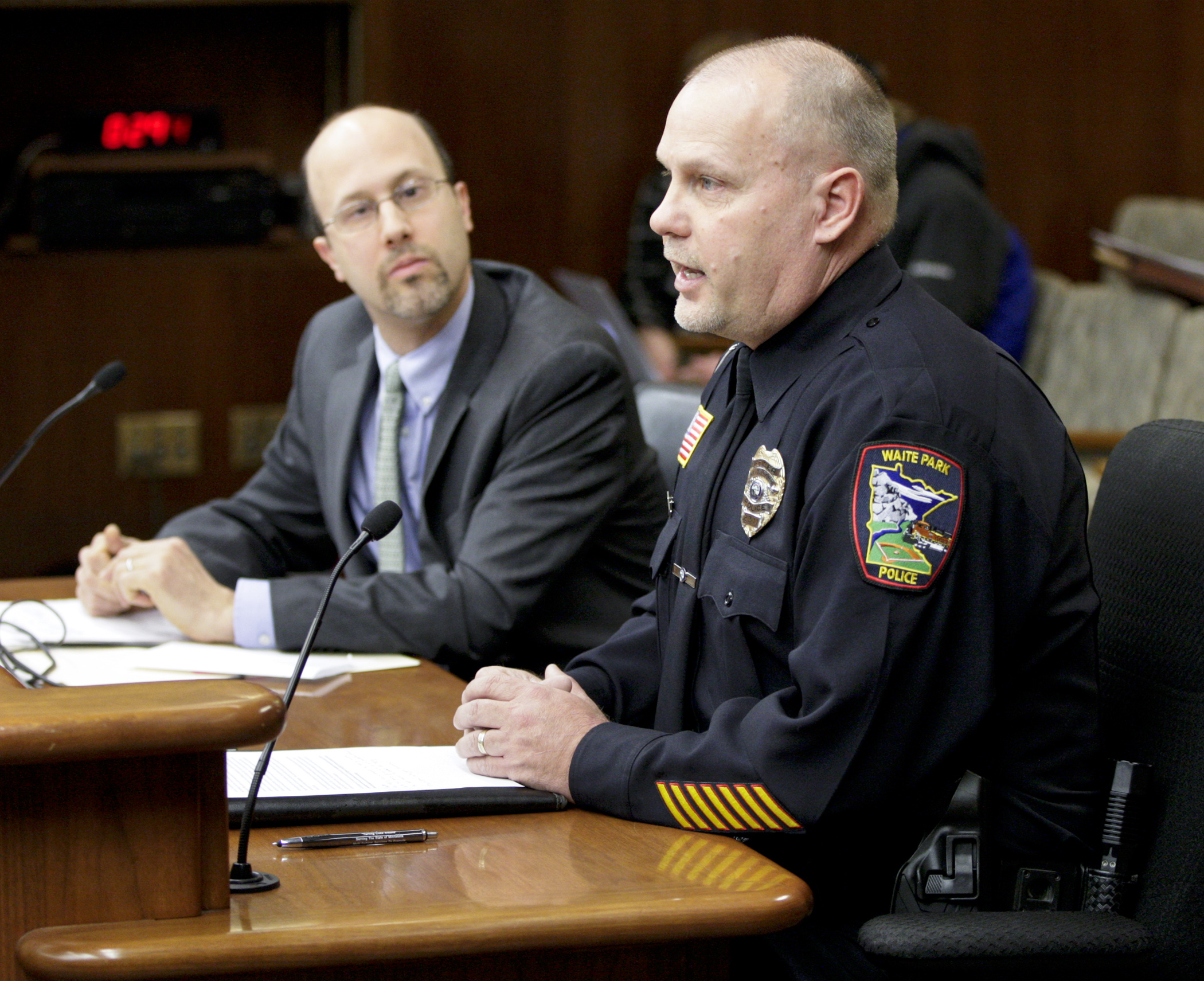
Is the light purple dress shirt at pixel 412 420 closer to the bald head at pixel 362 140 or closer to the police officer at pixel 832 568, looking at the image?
the bald head at pixel 362 140

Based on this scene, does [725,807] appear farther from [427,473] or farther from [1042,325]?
[1042,325]

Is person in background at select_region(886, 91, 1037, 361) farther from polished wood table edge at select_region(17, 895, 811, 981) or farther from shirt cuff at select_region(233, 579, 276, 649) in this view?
polished wood table edge at select_region(17, 895, 811, 981)

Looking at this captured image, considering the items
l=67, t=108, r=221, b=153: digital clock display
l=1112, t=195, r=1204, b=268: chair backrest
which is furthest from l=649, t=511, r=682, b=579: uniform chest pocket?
l=1112, t=195, r=1204, b=268: chair backrest

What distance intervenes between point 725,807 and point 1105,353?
2831 millimetres

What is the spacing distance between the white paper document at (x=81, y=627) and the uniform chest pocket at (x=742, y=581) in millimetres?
781

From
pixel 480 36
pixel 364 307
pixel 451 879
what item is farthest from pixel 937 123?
pixel 451 879

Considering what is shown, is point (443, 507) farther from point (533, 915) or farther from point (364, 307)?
point (533, 915)

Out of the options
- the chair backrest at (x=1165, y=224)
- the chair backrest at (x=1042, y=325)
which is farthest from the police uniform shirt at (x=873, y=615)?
the chair backrest at (x=1165, y=224)

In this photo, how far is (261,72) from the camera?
13.3ft

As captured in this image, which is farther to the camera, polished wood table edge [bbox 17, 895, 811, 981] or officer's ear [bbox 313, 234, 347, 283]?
officer's ear [bbox 313, 234, 347, 283]

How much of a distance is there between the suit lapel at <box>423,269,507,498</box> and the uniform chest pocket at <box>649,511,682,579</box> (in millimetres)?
540

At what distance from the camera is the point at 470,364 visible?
1909 mm

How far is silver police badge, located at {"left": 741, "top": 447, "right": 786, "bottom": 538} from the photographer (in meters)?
1.21

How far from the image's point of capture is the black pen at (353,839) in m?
1.09
